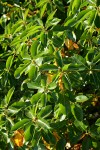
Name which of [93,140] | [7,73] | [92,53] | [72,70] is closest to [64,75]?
[72,70]

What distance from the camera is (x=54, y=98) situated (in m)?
1.81

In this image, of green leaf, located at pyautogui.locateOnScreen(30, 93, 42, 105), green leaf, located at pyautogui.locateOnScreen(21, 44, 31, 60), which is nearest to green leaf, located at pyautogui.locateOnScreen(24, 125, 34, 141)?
green leaf, located at pyautogui.locateOnScreen(30, 93, 42, 105)

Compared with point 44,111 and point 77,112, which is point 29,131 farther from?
point 77,112

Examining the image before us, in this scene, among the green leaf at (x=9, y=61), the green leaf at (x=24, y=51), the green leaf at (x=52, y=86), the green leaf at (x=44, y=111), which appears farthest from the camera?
the green leaf at (x=9, y=61)

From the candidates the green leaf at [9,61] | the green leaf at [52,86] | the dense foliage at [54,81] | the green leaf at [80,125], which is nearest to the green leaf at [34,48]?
the dense foliage at [54,81]

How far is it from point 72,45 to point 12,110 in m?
0.69

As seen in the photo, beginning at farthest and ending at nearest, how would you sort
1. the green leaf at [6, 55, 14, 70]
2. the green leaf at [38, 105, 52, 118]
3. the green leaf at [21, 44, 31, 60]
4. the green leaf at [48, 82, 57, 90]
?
1. the green leaf at [6, 55, 14, 70]
2. the green leaf at [21, 44, 31, 60]
3. the green leaf at [38, 105, 52, 118]
4. the green leaf at [48, 82, 57, 90]

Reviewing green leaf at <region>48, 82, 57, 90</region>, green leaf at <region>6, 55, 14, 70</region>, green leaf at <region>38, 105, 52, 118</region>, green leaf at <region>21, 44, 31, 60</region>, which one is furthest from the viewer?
green leaf at <region>6, 55, 14, 70</region>

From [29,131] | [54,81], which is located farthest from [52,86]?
[29,131]

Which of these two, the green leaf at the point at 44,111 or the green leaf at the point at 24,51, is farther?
the green leaf at the point at 24,51

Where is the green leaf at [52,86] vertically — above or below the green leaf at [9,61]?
below

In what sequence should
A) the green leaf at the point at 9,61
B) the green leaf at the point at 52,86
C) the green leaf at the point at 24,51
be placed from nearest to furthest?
the green leaf at the point at 52,86
the green leaf at the point at 24,51
the green leaf at the point at 9,61

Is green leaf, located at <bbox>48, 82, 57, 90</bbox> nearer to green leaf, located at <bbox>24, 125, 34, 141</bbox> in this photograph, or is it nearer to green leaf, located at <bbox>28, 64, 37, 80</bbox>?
green leaf, located at <bbox>28, 64, 37, 80</bbox>

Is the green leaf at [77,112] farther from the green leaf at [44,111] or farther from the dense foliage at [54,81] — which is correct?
the green leaf at [44,111]
